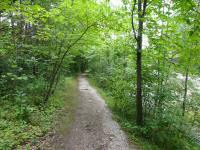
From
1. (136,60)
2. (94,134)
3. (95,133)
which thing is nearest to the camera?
(94,134)

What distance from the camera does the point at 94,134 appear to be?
7133 mm

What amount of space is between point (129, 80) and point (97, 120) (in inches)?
89.1

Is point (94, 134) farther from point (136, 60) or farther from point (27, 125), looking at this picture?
point (136, 60)

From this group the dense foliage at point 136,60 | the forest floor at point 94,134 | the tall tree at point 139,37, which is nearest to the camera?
the forest floor at point 94,134

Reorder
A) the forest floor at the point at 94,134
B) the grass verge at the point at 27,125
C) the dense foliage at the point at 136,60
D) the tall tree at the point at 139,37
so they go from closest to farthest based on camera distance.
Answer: the grass verge at the point at 27,125, the forest floor at the point at 94,134, the tall tree at the point at 139,37, the dense foliage at the point at 136,60

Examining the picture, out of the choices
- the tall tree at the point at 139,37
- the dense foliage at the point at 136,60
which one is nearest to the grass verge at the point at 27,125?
the dense foliage at the point at 136,60

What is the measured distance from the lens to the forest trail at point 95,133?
20.4 feet

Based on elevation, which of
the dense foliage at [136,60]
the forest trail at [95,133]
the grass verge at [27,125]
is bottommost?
the forest trail at [95,133]

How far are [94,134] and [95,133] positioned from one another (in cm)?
11

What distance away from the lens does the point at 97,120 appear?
884 cm

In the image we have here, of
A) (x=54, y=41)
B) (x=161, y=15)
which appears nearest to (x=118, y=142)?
(x=161, y=15)

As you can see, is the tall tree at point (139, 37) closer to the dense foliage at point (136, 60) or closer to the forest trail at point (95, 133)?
the dense foliage at point (136, 60)

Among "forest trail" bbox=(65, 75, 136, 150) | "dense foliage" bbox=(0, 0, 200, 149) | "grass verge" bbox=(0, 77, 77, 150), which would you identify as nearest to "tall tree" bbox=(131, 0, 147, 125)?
"dense foliage" bbox=(0, 0, 200, 149)

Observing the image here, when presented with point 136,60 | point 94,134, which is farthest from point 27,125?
point 136,60
